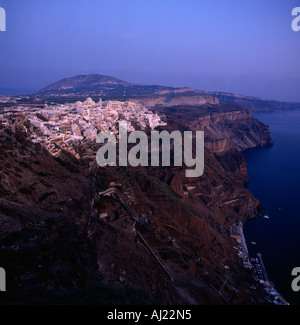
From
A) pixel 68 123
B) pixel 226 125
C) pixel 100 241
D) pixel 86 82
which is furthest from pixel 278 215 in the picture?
pixel 86 82

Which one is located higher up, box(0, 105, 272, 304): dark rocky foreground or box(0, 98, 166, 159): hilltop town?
box(0, 98, 166, 159): hilltop town

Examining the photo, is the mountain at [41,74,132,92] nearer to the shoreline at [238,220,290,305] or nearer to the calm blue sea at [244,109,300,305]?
the calm blue sea at [244,109,300,305]

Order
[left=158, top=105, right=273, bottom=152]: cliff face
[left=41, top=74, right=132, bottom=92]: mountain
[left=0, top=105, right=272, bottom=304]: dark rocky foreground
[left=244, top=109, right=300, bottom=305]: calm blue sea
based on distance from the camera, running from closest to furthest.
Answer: [left=0, top=105, right=272, bottom=304]: dark rocky foreground < [left=244, top=109, right=300, bottom=305]: calm blue sea < [left=158, top=105, right=273, bottom=152]: cliff face < [left=41, top=74, right=132, bottom=92]: mountain

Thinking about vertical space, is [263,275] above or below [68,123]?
below

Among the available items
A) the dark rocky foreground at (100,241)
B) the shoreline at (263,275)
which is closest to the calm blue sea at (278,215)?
the shoreline at (263,275)

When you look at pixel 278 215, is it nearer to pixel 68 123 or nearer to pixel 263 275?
pixel 263 275

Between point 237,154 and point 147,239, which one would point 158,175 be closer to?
point 147,239

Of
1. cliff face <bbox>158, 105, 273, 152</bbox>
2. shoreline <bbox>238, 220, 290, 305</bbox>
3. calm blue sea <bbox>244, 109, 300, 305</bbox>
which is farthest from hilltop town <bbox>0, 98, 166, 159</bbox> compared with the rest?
calm blue sea <bbox>244, 109, 300, 305</bbox>
